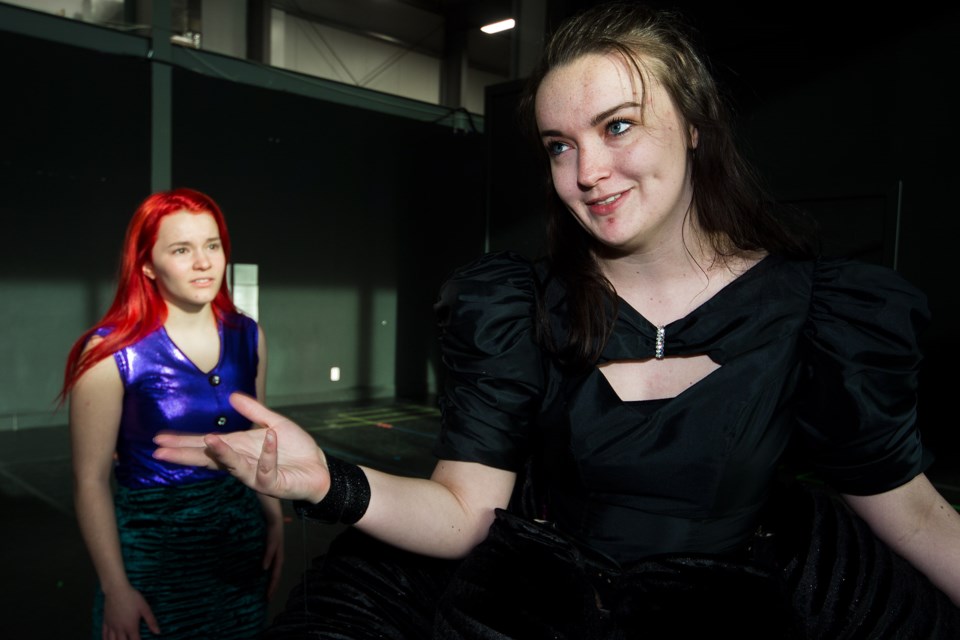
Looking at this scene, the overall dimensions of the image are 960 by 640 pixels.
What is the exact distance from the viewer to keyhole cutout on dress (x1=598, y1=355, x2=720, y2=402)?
1.17m


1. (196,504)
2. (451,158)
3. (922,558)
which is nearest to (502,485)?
(922,558)

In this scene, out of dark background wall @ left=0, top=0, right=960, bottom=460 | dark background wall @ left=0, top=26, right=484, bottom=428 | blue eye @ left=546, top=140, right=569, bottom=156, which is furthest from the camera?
dark background wall @ left=0, top=26, right=484, bottom=428

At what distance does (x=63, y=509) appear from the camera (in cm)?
432

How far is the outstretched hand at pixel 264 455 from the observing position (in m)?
0.99

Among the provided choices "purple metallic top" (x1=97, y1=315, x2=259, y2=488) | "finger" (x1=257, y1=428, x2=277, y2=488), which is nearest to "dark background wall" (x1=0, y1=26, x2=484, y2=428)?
"purple metallic top" (x1=97, y1=315, x2=259, y2=488)

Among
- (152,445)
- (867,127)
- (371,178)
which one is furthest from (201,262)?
(371,178)

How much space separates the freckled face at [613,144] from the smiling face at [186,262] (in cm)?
113

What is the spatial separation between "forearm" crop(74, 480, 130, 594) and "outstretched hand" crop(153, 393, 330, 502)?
66 cm

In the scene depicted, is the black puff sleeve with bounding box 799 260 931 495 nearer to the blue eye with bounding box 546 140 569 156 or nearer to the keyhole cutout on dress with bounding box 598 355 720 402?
the keyhole cutout on dress with bounding box 598 355 720 402

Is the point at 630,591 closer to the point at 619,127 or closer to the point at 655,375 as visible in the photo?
the point at 655,375

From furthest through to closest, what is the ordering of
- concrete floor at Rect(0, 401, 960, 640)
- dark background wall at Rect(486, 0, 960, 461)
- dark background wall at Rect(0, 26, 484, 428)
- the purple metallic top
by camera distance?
dark background wall at Rect(0, 26, 484, 428), concrete floor at Rect(0, 401, 960, 640), dark background wall at Rect(486, 0, 960, 461), the purple metallic top

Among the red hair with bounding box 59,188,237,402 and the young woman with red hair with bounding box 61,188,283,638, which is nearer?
the young woman with red hair with bounding box 61,188,283,638

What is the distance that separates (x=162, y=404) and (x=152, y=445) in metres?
0.10

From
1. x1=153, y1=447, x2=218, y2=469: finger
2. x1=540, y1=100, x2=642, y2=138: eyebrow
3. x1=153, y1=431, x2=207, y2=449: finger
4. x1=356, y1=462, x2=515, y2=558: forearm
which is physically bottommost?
x1=356, y1=462, x2=515, y2=558: forearm
